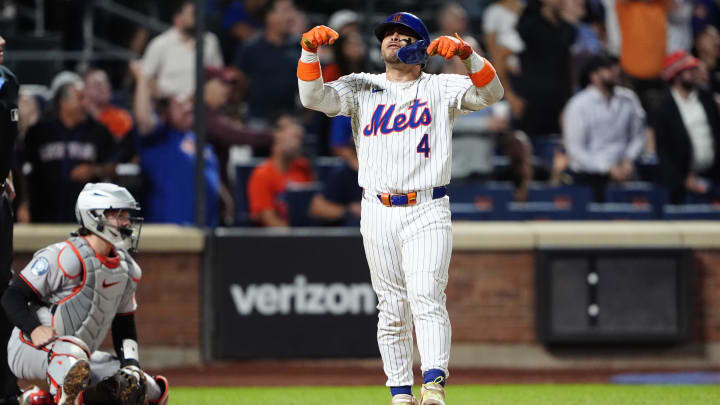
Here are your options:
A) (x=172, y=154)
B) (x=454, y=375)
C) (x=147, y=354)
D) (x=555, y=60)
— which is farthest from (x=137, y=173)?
(x=555, y=60)

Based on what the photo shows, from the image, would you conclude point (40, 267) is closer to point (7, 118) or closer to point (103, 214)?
point (103, 214)

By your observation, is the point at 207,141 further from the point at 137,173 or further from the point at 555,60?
the point at 555,60

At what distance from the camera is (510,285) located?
9328mm

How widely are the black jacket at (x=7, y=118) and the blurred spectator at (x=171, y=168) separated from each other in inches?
152

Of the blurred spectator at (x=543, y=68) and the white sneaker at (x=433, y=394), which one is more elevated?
the blurred spectator at (x=543, y=68)

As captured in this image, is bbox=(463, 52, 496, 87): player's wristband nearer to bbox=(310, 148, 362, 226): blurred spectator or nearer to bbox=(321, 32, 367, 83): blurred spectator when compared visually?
Answer: bbox=(310, 148, 362, 226): blurred spectator

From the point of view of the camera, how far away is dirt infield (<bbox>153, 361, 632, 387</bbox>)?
8.55 m

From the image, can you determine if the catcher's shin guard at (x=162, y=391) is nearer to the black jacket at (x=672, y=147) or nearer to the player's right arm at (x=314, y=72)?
the player's right arm at (x=314, y=72)

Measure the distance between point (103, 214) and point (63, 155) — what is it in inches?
167

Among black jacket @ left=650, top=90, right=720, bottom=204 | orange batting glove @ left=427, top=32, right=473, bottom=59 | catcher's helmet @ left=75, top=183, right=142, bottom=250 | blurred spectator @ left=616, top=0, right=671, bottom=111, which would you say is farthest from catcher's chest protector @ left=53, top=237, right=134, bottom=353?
blurred spectator @ left=616, top=0, right=671, bottom=111

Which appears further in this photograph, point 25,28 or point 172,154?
point 25,28

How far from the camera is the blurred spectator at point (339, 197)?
9539 mm

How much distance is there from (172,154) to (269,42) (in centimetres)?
156

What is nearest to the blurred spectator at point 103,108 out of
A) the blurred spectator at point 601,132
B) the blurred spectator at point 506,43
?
the blurred spectator at point 506,43
